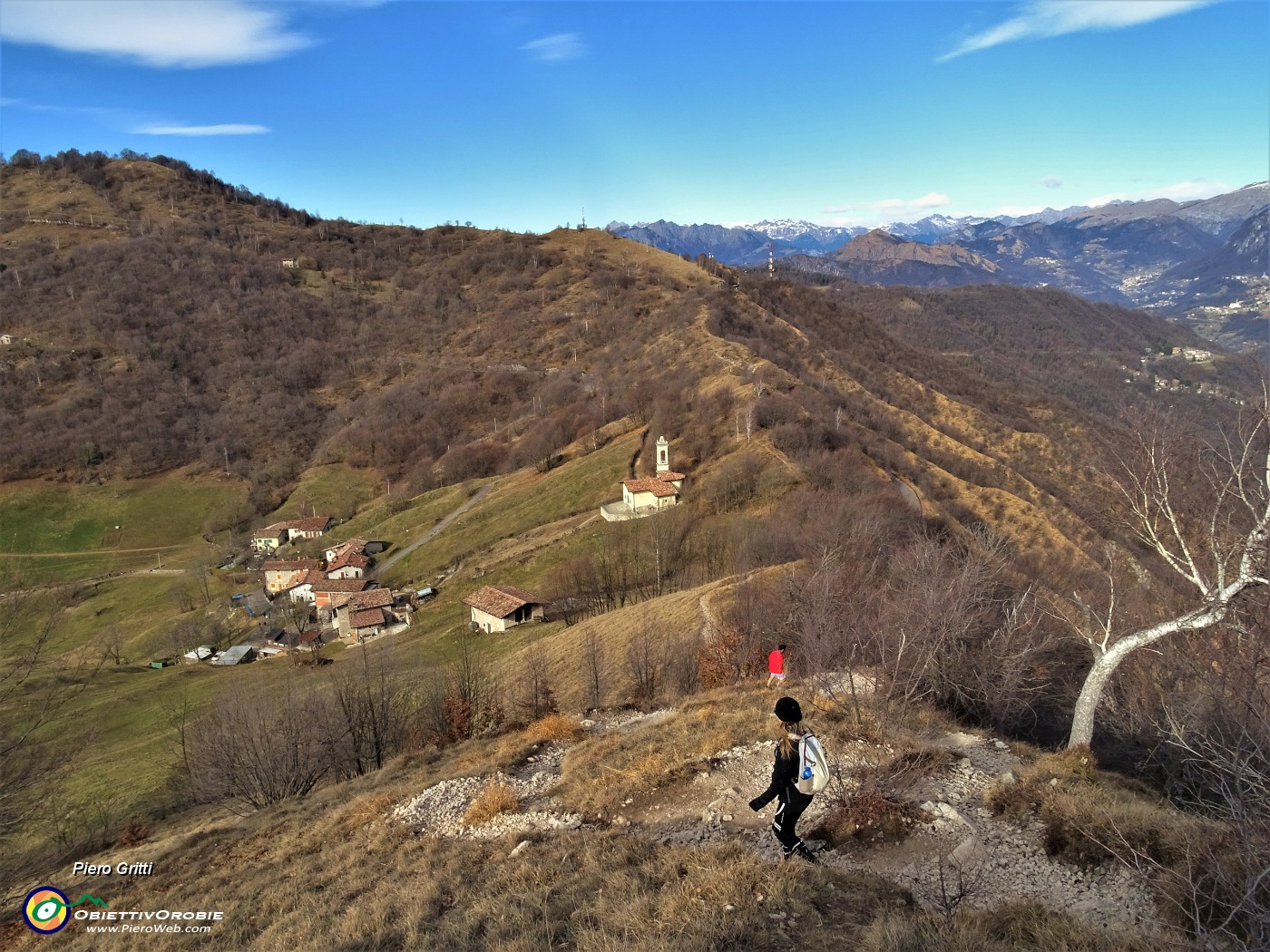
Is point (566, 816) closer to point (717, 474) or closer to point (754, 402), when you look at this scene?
point (717, 474)

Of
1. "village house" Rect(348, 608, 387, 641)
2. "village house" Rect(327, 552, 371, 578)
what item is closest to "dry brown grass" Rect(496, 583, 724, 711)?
"village house" Rect(348, 608, 387, 641)

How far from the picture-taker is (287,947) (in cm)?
889

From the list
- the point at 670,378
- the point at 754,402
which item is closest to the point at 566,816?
the point at 754,402

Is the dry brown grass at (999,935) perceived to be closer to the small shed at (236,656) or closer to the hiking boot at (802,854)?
the hiking boot at (802,854)

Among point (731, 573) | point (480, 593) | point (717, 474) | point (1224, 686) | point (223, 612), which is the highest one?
point (1224, 686)

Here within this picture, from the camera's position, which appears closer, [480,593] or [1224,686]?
[1224,686]

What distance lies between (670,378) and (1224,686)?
8531cm

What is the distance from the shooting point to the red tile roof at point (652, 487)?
57594 millimetres

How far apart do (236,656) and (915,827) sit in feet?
212

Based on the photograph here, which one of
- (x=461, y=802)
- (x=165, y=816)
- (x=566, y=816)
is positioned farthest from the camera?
(x=165, y=816)

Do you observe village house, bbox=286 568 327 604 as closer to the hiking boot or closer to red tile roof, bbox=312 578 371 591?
red tile roof, bbox=312 578 371 591

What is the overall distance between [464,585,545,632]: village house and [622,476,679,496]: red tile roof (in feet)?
44.1

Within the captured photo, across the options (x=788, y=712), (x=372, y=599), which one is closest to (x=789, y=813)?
(x=788, y=712)

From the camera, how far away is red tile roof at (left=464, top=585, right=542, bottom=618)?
48.7 metres
